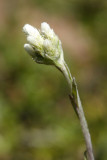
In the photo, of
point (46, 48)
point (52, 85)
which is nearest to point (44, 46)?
point (46, 48)

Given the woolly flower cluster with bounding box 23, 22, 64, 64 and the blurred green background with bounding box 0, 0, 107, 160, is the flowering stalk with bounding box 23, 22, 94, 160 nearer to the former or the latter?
the woolly flower cluster with bounding box 23, 22, 64, 64

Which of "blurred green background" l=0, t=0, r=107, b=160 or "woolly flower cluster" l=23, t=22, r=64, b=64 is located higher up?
"woolly flower cluster" l=23, t=22, r=64, b=64

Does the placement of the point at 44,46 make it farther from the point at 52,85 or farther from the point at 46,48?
the point at 52,85

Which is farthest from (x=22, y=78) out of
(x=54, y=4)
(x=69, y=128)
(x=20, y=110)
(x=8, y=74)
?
(x=54, y=4)

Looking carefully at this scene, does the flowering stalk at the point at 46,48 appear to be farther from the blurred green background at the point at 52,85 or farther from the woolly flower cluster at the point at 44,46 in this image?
the blurred green background at the point at 52,85

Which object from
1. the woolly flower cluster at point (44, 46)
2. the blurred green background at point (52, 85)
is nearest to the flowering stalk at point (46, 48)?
the woolly flower cluster at point (44, 46)

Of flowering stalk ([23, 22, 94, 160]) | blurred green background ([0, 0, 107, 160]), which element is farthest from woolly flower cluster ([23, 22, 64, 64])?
blurred green background ([0, 0, 107, 160])

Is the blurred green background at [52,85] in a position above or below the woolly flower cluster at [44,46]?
below
